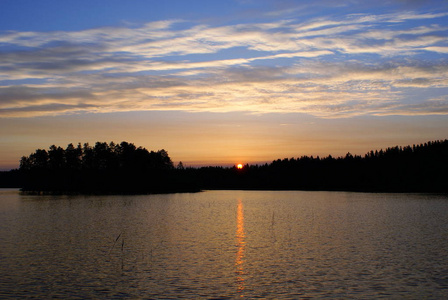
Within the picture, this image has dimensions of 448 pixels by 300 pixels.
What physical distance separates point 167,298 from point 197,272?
243 inches

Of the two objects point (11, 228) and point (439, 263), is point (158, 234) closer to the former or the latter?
point (11, 228)

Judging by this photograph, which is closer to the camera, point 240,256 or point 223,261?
point 223,261

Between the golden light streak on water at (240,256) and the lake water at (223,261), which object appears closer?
the lake water at (223,261)

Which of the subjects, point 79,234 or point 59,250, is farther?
point 79,234

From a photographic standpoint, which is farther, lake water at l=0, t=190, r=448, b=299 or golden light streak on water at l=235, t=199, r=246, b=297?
golden light streak on water at l=235, t=199, r=246, b=297

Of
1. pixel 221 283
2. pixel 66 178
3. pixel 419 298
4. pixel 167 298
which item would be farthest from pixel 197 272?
pixel 66 178

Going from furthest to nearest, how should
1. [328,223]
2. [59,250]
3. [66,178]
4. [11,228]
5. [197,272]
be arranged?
[66,178], [328,223], [11,228], [59,250], [197,272]

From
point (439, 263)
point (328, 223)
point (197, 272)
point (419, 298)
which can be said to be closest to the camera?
point (419, 298)

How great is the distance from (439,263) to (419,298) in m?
10.2

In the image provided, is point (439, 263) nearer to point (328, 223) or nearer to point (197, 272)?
point (197, 272)

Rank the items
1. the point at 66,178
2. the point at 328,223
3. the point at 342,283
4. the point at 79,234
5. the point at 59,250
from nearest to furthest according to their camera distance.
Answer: the point at 342,283 < the point at 59,250 < the point at 79,234 < the point at 328,223 < the point at 66,178

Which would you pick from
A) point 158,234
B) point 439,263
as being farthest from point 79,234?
point 439,263

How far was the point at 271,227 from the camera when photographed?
5422 centimetres

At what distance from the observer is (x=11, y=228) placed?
170 feet
